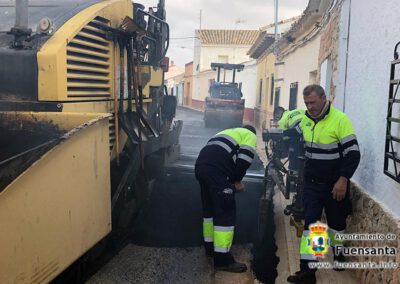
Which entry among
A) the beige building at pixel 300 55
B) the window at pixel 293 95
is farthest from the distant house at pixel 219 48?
the window at pixel 293 95

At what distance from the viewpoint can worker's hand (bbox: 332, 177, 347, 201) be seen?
319 centimetres

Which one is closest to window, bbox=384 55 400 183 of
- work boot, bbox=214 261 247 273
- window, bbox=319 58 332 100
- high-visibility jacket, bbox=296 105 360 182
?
high-visibility jacket, bbox=296 105 360 182

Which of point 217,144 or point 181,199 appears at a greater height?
point 217,144

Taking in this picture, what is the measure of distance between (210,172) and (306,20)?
682cm

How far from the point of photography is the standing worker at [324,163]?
10.6 ft

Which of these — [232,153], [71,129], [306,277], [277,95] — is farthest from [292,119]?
[277,95]

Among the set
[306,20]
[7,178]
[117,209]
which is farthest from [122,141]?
[306,20]

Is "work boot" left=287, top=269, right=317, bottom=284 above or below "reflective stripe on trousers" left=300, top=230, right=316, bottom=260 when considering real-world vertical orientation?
below

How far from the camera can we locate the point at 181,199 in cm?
518

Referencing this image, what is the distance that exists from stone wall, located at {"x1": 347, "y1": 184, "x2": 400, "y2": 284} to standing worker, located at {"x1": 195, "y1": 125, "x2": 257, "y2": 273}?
0.99 metres

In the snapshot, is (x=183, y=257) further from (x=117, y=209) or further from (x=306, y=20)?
(x=306, y=20)

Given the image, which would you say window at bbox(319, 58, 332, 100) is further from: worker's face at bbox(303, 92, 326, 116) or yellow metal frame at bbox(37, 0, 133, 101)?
yellow metal frame at bbox(37, 0, 133, 101)

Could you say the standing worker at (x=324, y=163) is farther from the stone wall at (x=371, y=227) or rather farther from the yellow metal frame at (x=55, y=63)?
the yellow metal frame at (x=55, y=63)

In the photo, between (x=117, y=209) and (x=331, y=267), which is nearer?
(x=331, y=267)
